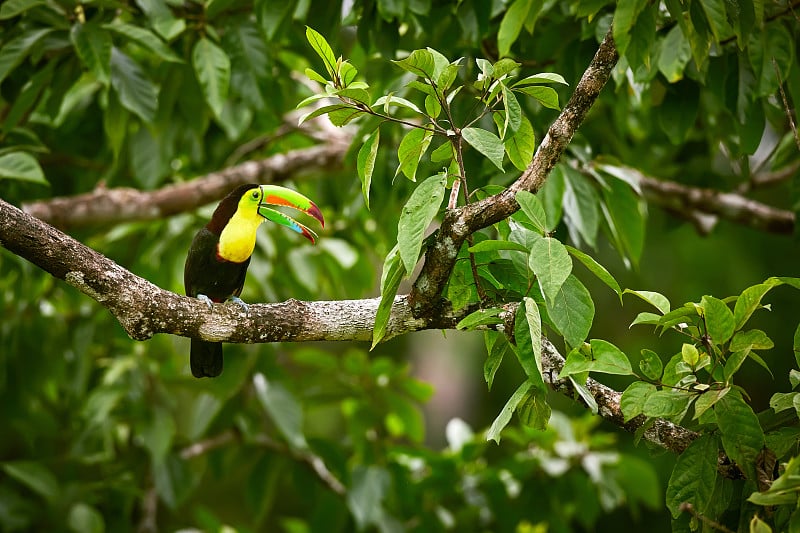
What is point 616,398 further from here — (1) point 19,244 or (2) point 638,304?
(2) point 638,304

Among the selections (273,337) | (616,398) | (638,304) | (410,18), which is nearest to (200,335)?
(273,337)

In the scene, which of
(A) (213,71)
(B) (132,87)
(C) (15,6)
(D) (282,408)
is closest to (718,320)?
(A) (213,71)

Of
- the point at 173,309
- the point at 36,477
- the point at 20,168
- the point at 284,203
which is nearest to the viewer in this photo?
the point at 173,309

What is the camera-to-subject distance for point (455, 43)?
2938 millimetres

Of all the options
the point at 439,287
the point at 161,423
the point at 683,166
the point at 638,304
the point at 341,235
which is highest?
the point at 439,287

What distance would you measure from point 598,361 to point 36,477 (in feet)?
9.94

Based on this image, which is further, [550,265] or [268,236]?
[268,236]

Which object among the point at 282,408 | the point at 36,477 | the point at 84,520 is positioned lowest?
the point at 84,520

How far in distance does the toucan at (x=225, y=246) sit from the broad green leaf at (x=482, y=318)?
0.81m

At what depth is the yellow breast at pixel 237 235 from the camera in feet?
8.55

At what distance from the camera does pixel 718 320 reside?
67.9 inches

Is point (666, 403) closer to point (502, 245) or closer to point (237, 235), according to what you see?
point (502, 245)

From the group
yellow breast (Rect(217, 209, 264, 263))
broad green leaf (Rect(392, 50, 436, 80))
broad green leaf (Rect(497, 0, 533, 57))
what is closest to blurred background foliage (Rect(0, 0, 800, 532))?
broad green leaf (Rect(497, 0, 533, 57))

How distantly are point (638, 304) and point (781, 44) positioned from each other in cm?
495
